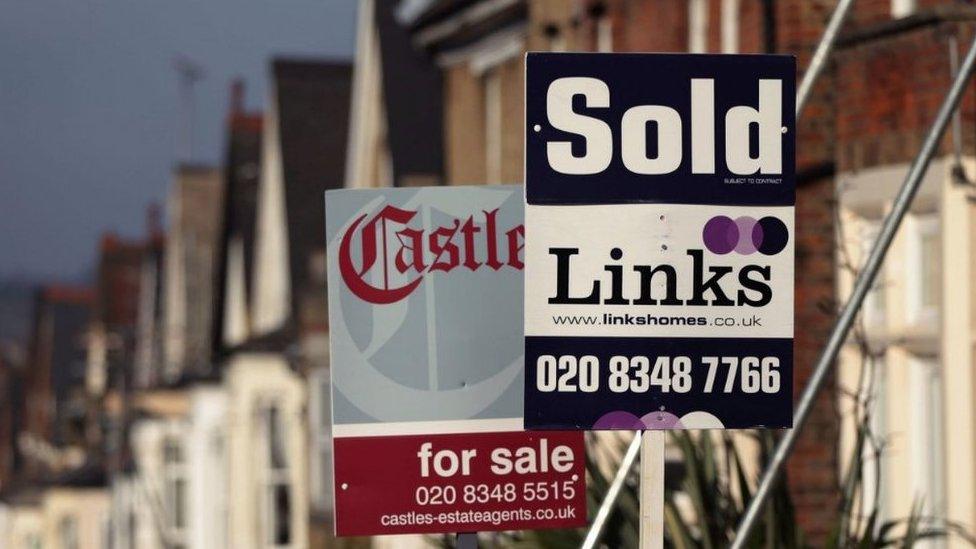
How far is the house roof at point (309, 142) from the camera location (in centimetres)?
2658

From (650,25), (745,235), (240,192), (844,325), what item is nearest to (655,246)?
(745,235)

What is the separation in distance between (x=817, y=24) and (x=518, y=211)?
5409mm

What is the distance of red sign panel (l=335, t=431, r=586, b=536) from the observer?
6012 mm

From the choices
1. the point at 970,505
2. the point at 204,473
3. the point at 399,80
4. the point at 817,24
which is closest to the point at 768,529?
the point at 970,505

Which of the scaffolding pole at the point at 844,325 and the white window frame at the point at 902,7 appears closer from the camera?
the scaffolding pole at the point at 844,325

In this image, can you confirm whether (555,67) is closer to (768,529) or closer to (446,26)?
(768,529)

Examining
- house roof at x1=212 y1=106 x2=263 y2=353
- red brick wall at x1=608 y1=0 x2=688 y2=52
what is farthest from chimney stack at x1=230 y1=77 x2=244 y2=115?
red brick wall at x1=608 y1=0 x2=688 y2=52

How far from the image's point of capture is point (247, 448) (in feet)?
86.7

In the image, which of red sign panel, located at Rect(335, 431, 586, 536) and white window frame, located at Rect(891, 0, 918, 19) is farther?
white window frame, located at Rect(891, 0, 918, 19)

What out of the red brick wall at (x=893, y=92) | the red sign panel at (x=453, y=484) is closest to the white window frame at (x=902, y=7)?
the red brick wall at (x=893, y=92)

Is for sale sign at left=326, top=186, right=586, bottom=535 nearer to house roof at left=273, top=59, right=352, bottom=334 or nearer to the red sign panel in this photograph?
the red sign panel

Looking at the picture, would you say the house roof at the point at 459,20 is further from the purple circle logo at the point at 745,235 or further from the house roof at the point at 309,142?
the purple circle logo at the point at 745,235

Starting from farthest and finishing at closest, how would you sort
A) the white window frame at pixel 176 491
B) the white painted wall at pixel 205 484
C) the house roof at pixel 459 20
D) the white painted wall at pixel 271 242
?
the white window frame at pixel 176 491 → the white painted wall at pixel 205 484 → the white painted wall at pixel 271 242 → the house roof at pixel 459 20

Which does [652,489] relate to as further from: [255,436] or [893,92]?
[255,436]
